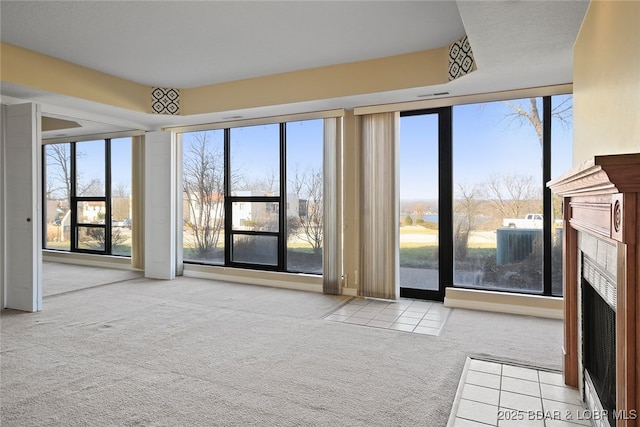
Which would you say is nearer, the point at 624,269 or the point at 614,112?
the point at 624,269

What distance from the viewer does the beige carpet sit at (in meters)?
2.28

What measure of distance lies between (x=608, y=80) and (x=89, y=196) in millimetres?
8154

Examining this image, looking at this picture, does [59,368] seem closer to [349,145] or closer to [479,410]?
[479,410]

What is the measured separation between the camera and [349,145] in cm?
519

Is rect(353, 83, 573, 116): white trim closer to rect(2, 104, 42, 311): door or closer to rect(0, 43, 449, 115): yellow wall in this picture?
rect(0, 43, 449, 115): yellow wall

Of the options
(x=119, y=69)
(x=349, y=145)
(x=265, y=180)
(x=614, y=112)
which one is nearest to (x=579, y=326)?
(x=614, y=112)

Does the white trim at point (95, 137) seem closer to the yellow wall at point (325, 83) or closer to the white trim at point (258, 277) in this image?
the yellow wall at point (325, 83)

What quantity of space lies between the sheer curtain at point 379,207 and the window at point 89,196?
4.50 m

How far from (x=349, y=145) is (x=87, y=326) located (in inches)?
138

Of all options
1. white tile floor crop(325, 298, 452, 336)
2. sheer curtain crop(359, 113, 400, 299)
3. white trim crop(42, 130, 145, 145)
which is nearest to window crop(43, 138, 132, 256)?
white trim crop(42, 130, 145, 145)

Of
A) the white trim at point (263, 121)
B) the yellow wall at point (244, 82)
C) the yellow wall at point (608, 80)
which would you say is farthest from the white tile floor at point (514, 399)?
the white trim at point (263, 121)

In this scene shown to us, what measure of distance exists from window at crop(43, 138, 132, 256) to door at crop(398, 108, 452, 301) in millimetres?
4945

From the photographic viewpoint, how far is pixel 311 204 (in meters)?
5.61

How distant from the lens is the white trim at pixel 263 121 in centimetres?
519
